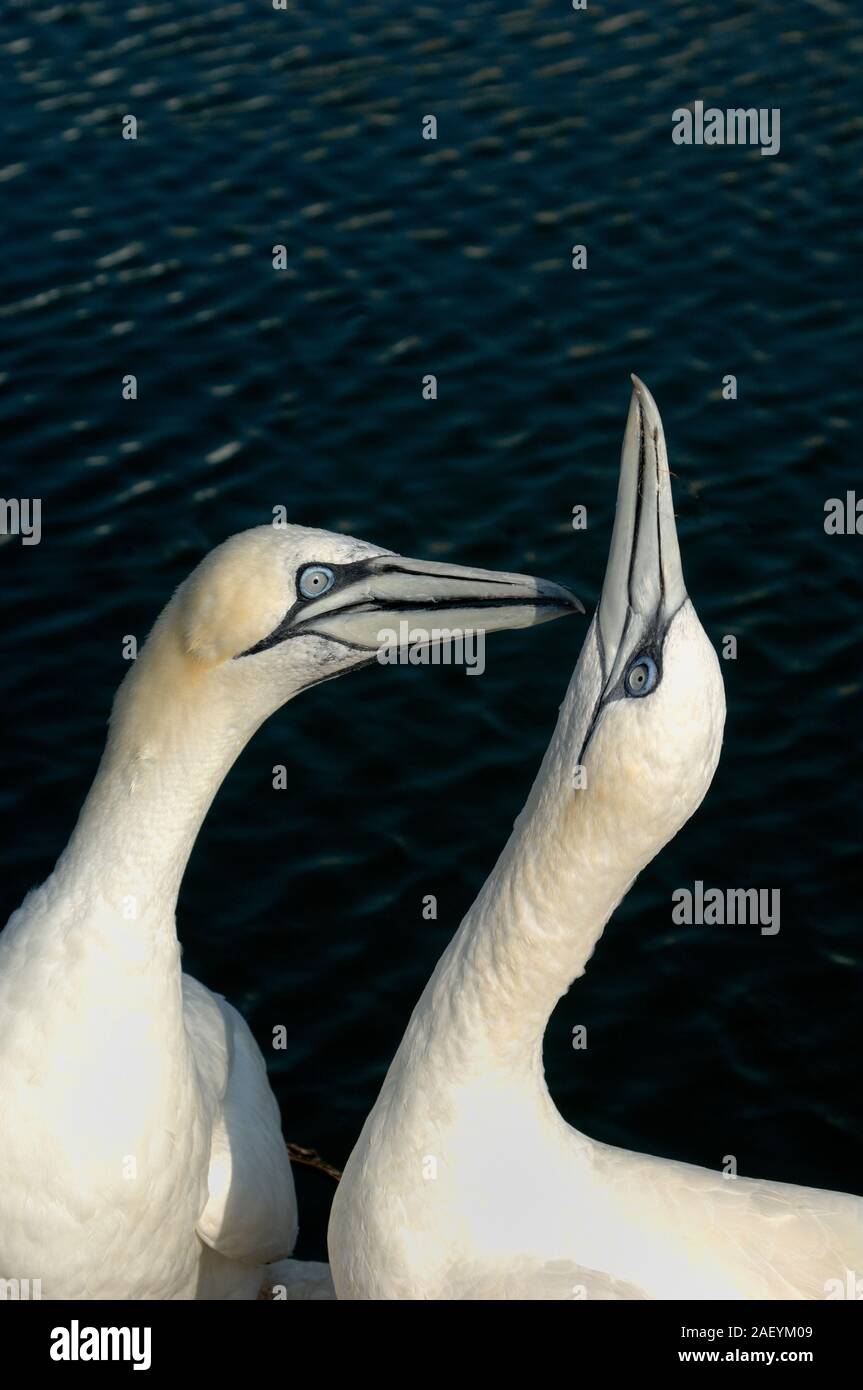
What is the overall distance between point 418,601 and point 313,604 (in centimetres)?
31

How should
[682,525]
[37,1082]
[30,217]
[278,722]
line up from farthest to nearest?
[30,217] < [682,525] < [278,722] < [37,1082]

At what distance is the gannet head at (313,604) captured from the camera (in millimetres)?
5434

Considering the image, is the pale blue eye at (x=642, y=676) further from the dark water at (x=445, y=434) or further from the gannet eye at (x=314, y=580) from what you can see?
the dark water at (x=445, y=434)

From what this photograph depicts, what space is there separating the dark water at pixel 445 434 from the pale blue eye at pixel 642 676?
159 inches

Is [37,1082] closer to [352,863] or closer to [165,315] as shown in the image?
[352,863]

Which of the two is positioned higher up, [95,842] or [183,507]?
[183,507]

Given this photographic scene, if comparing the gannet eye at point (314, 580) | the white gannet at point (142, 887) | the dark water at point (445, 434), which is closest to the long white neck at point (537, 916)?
the white gannet at point (142, 887)

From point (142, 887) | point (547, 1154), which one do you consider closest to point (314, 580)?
point (142, 887)

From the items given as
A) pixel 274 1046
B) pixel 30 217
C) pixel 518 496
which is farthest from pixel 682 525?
pixel 30 217

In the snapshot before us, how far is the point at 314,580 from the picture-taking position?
554cm

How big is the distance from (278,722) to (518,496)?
7.82ft

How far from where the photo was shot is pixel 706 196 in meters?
14.6

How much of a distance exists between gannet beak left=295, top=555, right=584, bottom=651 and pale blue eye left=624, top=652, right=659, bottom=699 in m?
0.54

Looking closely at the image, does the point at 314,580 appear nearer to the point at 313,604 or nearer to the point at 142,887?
the point at 313,604
